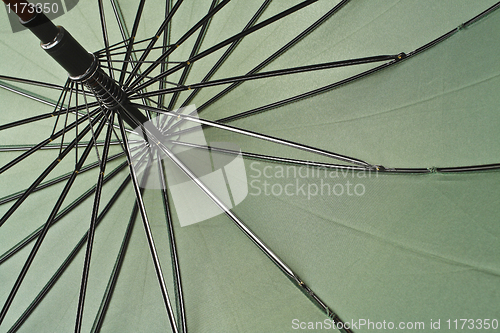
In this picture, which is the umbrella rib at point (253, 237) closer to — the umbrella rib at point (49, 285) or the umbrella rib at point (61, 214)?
the umbrella rib at point (61, 214)

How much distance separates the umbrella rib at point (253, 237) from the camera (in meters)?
2.43

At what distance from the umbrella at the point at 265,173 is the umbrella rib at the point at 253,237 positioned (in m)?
0.01

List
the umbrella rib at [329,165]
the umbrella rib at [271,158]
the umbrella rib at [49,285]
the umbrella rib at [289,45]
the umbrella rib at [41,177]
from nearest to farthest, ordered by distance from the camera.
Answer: the umbrella rib at [329,165]
the umbrella rib at [41,177]
the umbrella rib at [271,158]
the umbrella rib at [289,45]
the umbrella rib at [49,285]

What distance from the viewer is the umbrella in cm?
220

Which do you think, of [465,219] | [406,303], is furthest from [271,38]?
[406,303]

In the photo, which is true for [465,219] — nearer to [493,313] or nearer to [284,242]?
[493,313]

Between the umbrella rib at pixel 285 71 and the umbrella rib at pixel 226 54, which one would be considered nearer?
the umbrella rib at pixel 285 71

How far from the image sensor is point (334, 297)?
2.40 m

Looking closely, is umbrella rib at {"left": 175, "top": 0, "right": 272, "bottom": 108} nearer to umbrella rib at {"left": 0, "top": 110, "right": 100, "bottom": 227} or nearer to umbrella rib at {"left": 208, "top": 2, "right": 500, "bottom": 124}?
umbrella rib at {"left": 208, "top": 2, "right": 500, "bottom": 124}

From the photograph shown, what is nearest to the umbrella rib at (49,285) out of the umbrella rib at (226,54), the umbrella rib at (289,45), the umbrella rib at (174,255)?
the umbrella rib at (174,255)

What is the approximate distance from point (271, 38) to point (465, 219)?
211 centimetres

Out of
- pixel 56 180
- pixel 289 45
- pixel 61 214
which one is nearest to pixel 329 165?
pixel 289 45

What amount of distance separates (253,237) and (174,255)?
0.71 metres

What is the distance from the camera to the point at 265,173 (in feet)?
9.82
